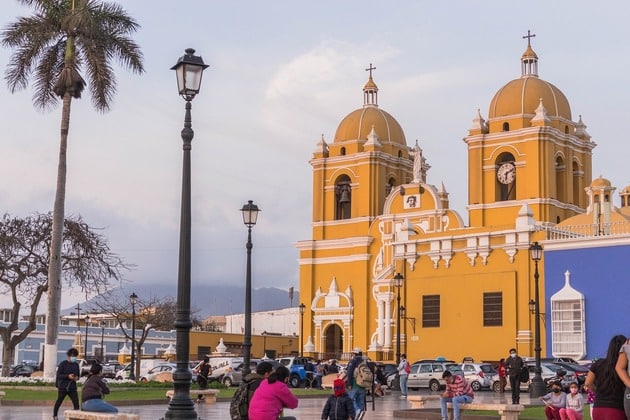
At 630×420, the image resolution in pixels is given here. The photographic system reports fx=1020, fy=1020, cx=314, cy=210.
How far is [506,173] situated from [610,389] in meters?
43.2

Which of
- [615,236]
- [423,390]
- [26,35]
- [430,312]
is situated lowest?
[423,390]

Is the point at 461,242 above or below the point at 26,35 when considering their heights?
below

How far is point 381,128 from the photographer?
59.9 metres

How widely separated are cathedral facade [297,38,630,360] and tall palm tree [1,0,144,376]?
1810cm

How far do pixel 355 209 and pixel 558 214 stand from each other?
1228 centimetres

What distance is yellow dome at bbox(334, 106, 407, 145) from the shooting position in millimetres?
59656

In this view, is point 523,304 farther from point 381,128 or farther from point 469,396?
point 469,396

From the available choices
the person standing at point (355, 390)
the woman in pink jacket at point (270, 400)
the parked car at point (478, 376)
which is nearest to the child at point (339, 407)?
the woman in pink jacket at point (270, 400)

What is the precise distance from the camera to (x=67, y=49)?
31.2m

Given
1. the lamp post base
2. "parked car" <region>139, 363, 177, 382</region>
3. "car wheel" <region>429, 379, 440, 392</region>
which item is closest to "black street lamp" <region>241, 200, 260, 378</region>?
the lamp post base

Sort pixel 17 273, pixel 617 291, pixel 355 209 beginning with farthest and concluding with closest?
pixel 355 209
pixel 617 291
pixel 17 273

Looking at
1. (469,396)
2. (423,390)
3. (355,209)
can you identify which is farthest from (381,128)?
(469,396)

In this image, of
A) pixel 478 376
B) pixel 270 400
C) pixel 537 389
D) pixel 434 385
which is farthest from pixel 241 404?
pixel 478 376

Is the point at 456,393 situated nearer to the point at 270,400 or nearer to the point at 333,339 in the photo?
the point at 270,400
